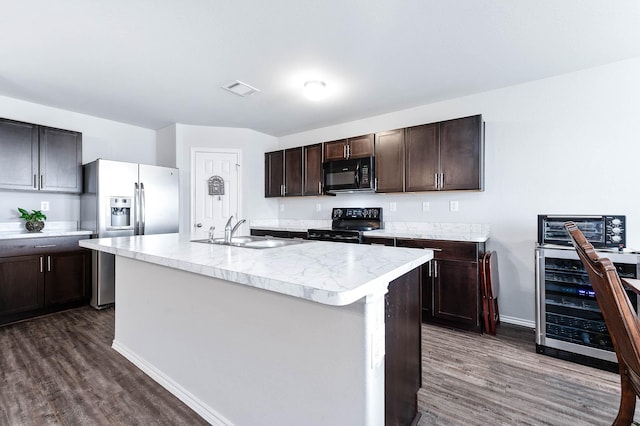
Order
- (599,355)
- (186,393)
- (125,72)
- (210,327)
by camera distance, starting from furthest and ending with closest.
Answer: (125,72) → (599,355) → (186,393) → (210,327)

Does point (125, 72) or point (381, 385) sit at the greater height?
point (125, 72)

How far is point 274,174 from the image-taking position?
4.71 meters

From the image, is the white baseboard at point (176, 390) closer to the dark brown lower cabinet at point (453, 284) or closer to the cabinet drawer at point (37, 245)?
the cabinet drawer at point (37, 245)

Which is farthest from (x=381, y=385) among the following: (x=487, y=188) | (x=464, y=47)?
(x=487, y=188)

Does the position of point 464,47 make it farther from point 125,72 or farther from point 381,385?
point 125,72

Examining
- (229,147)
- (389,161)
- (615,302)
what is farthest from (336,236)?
(615,302)

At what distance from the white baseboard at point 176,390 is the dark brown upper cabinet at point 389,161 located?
276 cm

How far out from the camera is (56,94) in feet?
10.6

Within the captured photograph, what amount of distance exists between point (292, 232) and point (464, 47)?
2829 millimetres

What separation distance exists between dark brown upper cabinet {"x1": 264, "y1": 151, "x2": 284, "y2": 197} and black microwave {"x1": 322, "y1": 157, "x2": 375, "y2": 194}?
85cm

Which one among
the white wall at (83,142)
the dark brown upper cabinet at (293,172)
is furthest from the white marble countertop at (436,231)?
the white wall at (83,142)

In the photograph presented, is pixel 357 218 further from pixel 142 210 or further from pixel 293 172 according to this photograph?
pixel 142 210

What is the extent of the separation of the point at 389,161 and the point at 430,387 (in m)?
2.39

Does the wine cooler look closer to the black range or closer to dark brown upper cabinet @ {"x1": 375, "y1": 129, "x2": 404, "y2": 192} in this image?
dark brown upper cabinet @ {"x1": 375, "y1": 129, "x2": 404, "y2": 192}
